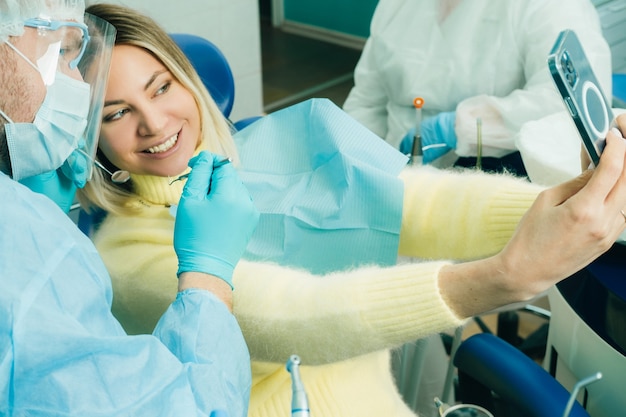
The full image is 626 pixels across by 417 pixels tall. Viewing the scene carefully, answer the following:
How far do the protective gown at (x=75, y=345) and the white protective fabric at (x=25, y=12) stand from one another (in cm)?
19

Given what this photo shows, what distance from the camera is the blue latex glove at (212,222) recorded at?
1068 mm

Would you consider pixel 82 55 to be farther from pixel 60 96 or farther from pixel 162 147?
pixel 162 147

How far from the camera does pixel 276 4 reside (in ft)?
18.5

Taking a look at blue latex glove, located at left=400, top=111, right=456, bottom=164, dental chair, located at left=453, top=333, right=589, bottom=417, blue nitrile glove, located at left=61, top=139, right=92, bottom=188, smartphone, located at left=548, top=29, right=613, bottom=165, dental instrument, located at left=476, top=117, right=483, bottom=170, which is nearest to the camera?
smartphone, located at left=548, top=29, right=613, bottom=165

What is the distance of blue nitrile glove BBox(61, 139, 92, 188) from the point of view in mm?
1185

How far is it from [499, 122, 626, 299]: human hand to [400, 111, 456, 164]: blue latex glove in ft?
3.43

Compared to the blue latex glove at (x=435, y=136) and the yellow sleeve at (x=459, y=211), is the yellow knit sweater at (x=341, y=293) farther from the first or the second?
the blue latex glove at (x=435, y=136)

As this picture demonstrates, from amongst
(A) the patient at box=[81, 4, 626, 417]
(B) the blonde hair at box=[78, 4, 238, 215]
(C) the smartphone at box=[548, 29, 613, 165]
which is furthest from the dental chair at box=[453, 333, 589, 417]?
(B) the blonde hair at box=[78, 4, 238, 215]

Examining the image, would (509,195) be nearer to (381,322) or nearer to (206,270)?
(381,322)

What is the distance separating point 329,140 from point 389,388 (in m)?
0.48

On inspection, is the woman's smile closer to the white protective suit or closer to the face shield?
the face shield

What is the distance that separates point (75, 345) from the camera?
798mm

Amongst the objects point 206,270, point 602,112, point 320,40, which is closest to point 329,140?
point 206,270

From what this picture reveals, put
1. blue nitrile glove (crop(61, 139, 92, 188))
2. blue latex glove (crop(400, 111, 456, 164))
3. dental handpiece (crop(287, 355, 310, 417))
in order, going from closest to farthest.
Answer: dental handpiece (crop(287, 355, 310, 417)) → blue nitrile glove (crop(61, 139, 92, 188)) → blue latex glove (crop(400, 111, 456, 164))
